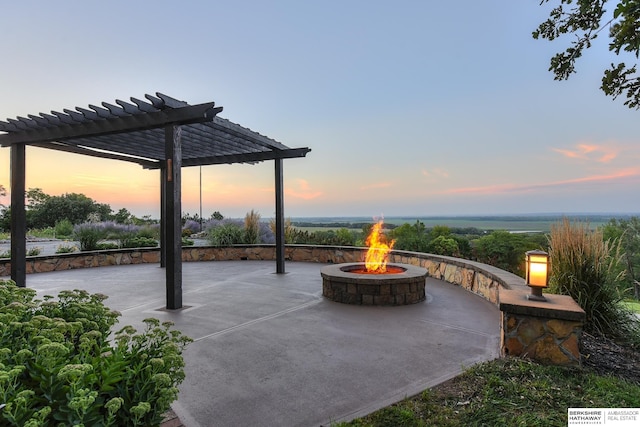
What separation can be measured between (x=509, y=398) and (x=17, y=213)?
9.18m

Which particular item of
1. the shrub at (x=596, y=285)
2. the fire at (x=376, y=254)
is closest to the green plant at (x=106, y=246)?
the fire at (x=376, y=254)

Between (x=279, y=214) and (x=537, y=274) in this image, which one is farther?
(x=279, y=214)

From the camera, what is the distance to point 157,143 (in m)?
7.68

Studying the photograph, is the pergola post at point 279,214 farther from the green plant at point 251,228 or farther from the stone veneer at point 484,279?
the green plant at point 251,228

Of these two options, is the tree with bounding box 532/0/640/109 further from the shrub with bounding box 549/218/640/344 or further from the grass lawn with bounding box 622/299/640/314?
the grass lawn with bounding box 622/299/640/314

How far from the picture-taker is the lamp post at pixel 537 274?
10.8 feet

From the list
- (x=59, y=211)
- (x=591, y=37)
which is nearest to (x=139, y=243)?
(x=591, y=37)

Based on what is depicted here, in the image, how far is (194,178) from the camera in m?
23.0

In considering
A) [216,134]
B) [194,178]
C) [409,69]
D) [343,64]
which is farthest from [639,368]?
[194,178]

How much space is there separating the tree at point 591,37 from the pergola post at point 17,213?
915 centimetres

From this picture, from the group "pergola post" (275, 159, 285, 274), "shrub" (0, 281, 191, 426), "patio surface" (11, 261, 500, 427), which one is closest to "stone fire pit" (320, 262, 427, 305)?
"patio surface" (11, 261, 500, 427)

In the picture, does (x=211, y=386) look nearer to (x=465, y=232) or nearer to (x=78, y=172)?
(x=465, y=232)

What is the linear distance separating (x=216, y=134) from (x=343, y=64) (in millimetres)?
5589

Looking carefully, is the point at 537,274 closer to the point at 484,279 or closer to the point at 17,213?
the point at 484,279
